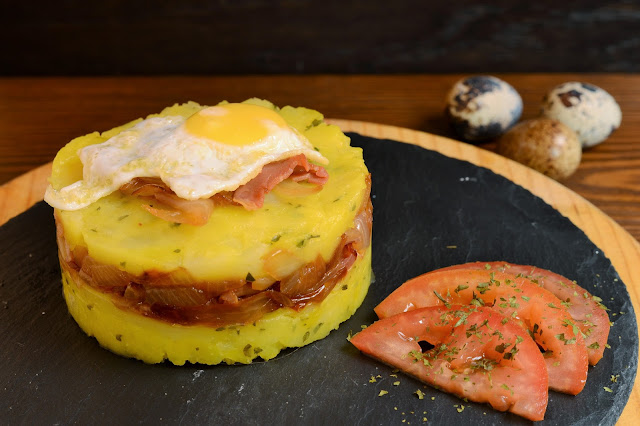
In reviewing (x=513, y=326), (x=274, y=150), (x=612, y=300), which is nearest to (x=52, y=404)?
(x=274, y=150)

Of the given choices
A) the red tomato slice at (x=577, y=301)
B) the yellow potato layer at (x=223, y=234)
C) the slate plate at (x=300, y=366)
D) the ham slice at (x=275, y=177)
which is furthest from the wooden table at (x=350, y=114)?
the ham slice at (x=275, y=177)

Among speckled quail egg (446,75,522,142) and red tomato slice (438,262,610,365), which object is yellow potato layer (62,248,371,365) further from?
speckled quail egg (446,75,522,142)

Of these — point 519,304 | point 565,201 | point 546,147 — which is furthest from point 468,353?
point 546,147

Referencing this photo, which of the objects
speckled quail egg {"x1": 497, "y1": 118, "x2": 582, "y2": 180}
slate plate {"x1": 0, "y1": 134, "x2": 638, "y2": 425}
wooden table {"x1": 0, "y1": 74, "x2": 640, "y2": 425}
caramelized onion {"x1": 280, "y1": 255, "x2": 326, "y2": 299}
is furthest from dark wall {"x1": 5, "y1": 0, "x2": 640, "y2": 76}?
caramelized onion {"x1": 280, "y1": 255, "x2": 326, "y2": 299}

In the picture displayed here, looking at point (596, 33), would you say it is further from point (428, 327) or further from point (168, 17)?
point (428, 327)

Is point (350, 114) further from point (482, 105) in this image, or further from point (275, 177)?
point (275, 177)

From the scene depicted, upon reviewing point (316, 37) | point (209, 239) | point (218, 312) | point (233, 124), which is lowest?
point (316, 37)
